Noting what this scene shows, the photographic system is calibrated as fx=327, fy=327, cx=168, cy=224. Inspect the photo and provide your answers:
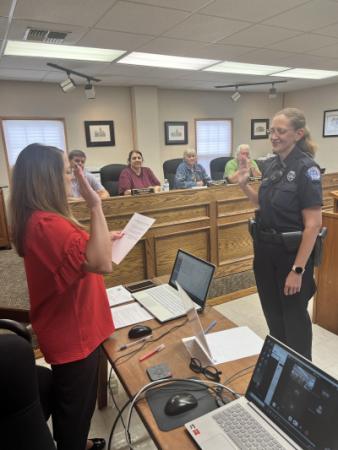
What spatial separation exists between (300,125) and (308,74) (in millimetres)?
4803

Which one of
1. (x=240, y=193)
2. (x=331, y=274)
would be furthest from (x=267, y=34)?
(x=331, y=274)

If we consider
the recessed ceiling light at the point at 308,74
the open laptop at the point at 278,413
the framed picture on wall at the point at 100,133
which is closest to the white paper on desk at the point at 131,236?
the open laptop at the point at 278,413

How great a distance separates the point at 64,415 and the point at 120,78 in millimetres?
4889

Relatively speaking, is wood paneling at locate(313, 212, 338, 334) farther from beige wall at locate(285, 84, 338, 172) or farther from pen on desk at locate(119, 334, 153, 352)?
beige wall at locate(285, 84, 338, 172)

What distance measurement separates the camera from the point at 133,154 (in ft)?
12.4

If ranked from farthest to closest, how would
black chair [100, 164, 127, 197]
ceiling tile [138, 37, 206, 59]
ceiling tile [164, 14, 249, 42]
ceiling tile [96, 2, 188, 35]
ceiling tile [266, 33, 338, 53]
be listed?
black chair [100, 164, 127, 197] < ceiling tile [266, 33, 338, 53] < ceiling tile [138, 37, 206, 59] < ceiling tile [164, 14, 249, 42] < ceiling tile [96, 2, 188, 35]

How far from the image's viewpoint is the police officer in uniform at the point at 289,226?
1.54m

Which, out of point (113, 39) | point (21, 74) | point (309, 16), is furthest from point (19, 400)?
point (21, 74)

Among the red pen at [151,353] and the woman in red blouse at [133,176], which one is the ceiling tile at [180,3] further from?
the red pen at [151,353]

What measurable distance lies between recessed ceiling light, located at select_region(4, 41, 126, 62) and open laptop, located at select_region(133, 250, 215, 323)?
2.88 m

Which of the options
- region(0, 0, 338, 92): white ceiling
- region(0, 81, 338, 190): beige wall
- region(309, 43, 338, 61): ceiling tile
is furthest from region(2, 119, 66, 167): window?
region(309, 43, 338, 61): ceiling tile

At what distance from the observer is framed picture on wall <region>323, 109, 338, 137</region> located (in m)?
6.55

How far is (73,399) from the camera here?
1.17 metres

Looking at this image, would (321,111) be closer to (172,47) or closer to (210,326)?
(172,47)
